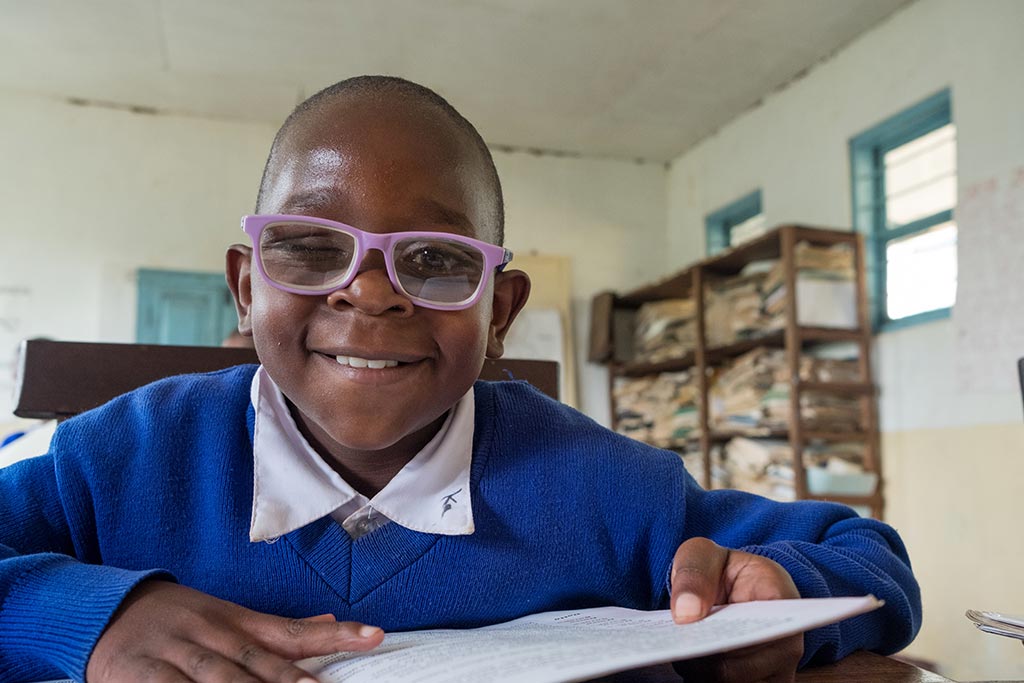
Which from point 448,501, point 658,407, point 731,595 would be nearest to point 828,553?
point 731,595

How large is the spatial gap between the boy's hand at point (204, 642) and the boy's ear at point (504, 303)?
0.44 m

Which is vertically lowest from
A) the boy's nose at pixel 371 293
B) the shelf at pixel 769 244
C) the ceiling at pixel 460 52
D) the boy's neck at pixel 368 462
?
the boy's neck at pixel 368 462

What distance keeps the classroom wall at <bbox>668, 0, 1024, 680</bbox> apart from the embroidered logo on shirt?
2992 mm

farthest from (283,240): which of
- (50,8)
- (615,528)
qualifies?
(50,8)

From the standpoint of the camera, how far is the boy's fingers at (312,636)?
0.51 metres

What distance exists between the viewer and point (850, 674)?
62cm

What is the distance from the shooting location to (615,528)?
0.85 meters

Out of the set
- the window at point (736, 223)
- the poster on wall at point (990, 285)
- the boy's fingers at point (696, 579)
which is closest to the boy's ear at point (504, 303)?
the boy's fingers at point (696, 579)

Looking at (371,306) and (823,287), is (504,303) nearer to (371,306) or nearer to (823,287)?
(371,306)

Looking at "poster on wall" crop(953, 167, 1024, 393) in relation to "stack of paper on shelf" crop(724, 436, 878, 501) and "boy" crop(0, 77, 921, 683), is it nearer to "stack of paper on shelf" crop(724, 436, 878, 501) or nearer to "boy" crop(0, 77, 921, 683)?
"stack of paper on shelf" crop(724, 436, 878, 501)

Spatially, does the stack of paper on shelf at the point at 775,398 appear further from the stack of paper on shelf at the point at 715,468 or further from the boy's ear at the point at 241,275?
the boy's ear at the point at 241,275

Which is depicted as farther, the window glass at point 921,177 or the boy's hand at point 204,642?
the window glass at point 921,177

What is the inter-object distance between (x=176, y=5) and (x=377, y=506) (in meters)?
3.94

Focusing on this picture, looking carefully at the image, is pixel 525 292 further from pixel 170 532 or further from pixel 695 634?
pixel 695 634
